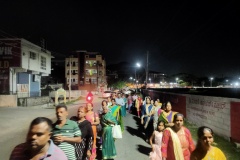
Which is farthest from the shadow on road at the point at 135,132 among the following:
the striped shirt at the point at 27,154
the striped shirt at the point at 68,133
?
the striped shirt at the point at 27,154

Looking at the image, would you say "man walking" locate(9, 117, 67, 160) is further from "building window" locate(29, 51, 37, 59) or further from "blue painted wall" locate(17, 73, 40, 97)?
"building window" locate(29, 51, 37, 59)

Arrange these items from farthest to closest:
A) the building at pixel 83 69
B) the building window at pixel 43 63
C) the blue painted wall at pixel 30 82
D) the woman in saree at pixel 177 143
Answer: the building at pixel 83 69 < the building window at pixel 43 63 < the blue painted wall at pixel 30 82 < the woman in saree at pixel 177 143

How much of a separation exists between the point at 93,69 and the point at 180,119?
88.5 m

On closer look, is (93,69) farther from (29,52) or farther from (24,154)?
(24,154)

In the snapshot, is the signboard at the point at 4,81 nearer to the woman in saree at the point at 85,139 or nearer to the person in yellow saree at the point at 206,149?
the woman in saree at the point at 85,139

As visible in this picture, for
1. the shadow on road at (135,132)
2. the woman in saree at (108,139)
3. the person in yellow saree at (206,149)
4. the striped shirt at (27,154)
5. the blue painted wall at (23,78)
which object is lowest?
the shadow on road at (135,132)

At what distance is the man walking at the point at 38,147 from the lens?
8.70 feet

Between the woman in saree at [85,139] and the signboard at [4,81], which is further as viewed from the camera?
the signboard at [4,81]

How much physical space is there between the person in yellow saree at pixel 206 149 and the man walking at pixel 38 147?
1.96 metres

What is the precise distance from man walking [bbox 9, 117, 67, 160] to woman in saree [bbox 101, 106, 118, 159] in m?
4.76

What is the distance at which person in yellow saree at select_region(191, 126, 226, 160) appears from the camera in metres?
3.51

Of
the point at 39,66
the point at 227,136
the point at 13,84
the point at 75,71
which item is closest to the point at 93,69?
the point at 75,71

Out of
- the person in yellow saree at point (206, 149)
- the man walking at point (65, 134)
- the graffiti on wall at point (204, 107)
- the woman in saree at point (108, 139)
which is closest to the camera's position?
the person in yellow saree at point (206, 149)

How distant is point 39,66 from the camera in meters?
39.2
